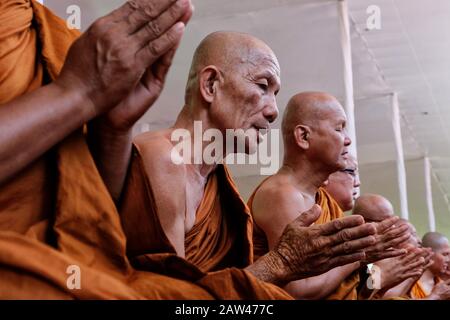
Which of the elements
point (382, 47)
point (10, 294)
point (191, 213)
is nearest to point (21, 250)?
point (10, 294)

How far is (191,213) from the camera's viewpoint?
7.25 ft

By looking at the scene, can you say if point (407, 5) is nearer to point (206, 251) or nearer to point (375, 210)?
point (375, 210)

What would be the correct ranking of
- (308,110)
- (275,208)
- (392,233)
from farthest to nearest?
(308,110), (275,208), (392,233)

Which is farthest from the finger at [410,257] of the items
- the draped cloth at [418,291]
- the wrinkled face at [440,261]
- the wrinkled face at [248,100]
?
the wrinkled face at [440,261]

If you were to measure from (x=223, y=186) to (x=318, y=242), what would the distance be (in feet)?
1.35

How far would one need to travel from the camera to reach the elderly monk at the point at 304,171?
286 centimetres

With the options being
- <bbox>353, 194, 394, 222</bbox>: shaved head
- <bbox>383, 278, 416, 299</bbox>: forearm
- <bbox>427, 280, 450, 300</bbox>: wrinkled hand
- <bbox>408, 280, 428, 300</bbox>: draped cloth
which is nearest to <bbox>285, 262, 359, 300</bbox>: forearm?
<bbox>383, 278, 416, 299</bbox>: forearm

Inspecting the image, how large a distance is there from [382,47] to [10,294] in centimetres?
761

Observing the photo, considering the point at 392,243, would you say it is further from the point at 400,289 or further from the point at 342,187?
the point at 400,289

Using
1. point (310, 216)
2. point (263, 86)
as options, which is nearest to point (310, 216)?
point (310, 216)

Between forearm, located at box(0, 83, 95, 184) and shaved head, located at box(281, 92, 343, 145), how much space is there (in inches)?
78.0

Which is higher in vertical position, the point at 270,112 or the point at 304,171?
the point at 270,112

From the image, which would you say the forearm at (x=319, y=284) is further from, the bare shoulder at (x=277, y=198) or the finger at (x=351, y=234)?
the finger at (x=351, y=234)

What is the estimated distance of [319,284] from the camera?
2.76 metres
